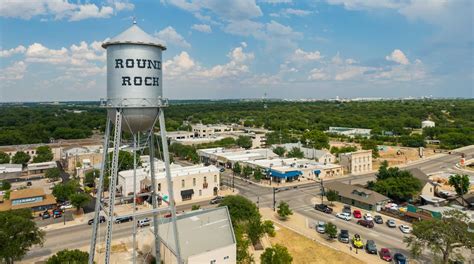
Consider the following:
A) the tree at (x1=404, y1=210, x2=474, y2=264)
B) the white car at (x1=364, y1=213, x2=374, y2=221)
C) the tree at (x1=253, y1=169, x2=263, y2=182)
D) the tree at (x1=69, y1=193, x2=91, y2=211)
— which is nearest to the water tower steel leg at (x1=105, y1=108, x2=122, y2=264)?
the tree at (x1=404, y1=210, x2=474, y2=264)

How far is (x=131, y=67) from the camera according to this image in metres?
17.1

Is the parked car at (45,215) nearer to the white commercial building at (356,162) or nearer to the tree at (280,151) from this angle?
the tree at (280,151)

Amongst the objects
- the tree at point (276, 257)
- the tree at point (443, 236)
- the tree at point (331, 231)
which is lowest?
the tree at point (331, 231)

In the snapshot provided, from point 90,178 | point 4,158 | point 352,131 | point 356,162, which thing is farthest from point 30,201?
point 352,131

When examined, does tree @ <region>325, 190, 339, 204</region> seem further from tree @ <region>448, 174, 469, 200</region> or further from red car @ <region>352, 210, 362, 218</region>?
tree @ <region>448, 174, 469, 200</region>

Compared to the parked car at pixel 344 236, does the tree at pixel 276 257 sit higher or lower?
higher

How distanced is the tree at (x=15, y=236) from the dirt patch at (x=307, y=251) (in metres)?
20.8

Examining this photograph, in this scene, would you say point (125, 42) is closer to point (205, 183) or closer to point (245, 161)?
point (205, 183)

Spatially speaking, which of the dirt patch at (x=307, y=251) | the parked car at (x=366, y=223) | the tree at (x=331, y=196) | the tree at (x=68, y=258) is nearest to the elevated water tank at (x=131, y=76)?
the tree at (x=68, y=258)

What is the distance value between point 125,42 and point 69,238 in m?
26.3

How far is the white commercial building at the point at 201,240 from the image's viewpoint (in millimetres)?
25191

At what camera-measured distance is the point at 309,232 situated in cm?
3588

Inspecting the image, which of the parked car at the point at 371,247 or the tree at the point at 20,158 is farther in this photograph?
the tree at the point at 20,158

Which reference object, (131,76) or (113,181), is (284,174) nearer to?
(131,76)
